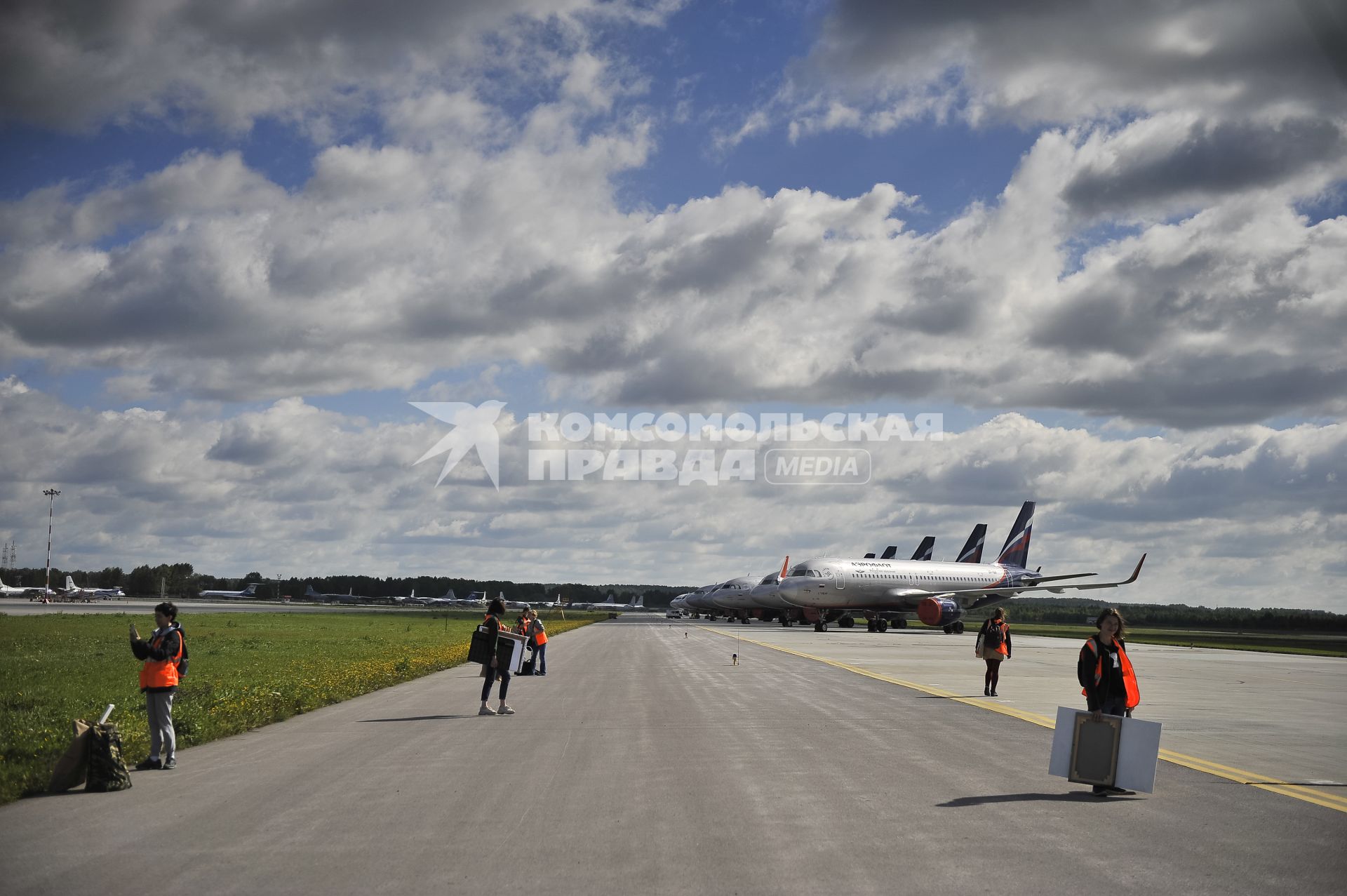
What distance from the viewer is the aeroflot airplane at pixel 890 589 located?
72.2 meters

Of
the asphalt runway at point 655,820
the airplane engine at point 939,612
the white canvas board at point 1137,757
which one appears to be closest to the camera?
the asphalt runway at point 655,820

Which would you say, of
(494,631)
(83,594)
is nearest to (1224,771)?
(494,631)


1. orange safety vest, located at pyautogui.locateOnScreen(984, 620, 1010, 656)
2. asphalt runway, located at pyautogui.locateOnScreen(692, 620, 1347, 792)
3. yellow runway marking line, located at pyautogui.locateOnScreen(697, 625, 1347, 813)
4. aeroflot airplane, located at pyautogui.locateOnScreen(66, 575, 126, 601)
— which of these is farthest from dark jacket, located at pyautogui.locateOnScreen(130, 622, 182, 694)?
aeroflot airplane, located at pyautogui.locateOnScreen(66, 575, 126, 601)

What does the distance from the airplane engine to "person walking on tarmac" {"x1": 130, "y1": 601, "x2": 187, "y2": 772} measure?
58.4 m

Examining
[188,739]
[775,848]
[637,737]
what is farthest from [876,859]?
[188,739]

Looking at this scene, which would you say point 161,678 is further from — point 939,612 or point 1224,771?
Answer: point 939,612

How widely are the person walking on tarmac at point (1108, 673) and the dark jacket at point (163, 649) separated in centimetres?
978

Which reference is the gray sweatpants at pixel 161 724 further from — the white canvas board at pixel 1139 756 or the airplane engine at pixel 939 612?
the airplane engine at pixel 939 612

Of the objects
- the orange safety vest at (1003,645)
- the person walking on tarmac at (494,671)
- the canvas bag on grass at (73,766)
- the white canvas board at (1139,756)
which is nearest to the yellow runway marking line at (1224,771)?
the white canvas board at (1139,756)

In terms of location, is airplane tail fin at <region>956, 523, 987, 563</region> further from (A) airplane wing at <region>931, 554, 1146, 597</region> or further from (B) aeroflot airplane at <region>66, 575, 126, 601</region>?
(B) aeroflot airplane at <region>66, 575, 126, 601</region>

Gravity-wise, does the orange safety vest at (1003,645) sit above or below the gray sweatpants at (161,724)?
above

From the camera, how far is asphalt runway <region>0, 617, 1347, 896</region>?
307 inches

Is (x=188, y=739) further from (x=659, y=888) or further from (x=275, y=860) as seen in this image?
(x=659, y=888)

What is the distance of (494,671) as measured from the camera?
1936 cm
